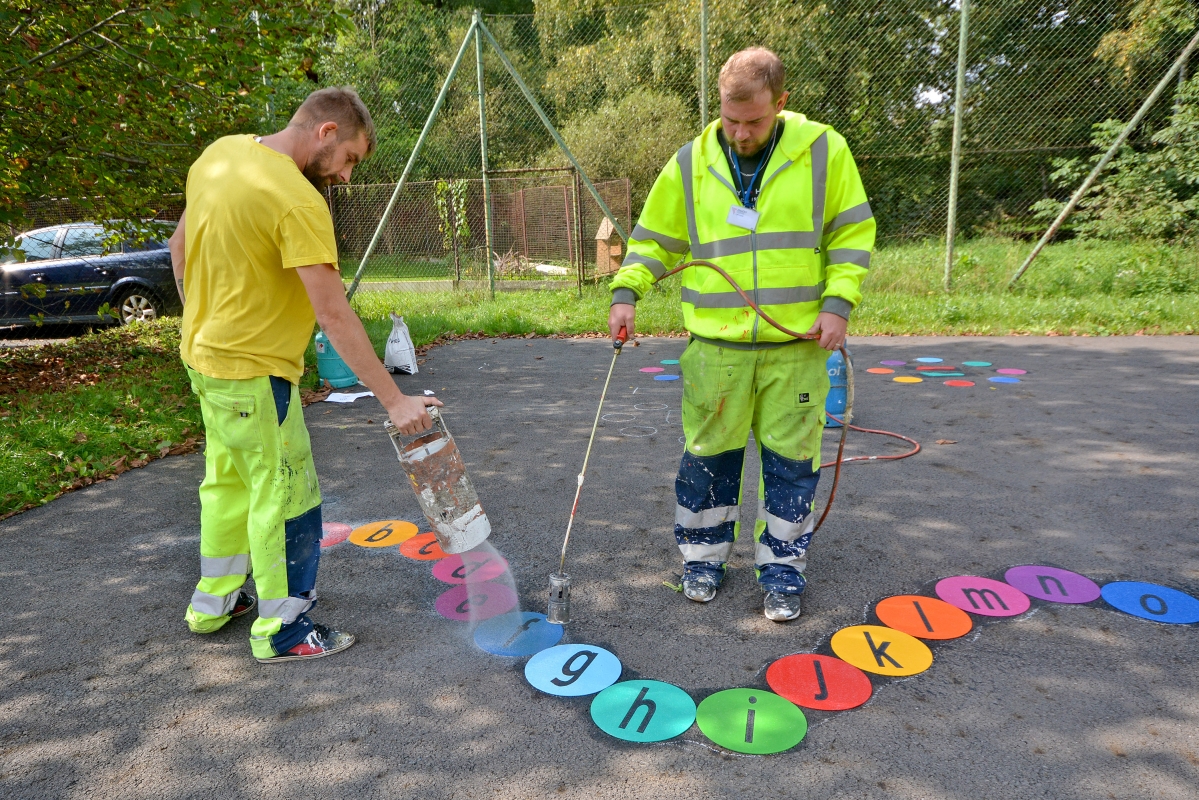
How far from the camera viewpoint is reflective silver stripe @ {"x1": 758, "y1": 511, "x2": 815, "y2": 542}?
116 inches

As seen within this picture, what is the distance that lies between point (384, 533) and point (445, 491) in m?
0.84

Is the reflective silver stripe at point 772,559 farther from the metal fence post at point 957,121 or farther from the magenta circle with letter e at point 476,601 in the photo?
the metal fence post at point 957,121

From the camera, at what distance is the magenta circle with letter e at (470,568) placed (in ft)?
11.0

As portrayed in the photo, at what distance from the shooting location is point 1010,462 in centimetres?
454

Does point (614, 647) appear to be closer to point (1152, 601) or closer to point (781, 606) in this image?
point (781, 606)

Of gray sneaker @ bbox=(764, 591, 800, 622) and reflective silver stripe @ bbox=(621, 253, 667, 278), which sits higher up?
A: reflective silver stripe @ bbox=(621, 253, 667, 278)

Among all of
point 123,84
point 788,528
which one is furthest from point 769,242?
point 123,84

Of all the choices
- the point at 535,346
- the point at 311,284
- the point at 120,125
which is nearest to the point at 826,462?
the point at 311,284

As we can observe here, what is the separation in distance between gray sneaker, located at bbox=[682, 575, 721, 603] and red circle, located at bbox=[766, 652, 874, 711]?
1.49 ft

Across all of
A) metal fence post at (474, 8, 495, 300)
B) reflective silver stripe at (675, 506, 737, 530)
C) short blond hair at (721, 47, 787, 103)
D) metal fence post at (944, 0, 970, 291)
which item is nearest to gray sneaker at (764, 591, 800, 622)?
reflective silver stripe at (675, 506, 737, 530)

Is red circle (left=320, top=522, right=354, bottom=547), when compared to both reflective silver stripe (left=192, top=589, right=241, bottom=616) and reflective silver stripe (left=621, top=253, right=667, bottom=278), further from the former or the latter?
reflective silver stripe (left=621, top=253, right=667, bottom=278)

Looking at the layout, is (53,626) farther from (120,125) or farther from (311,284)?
(120,125)

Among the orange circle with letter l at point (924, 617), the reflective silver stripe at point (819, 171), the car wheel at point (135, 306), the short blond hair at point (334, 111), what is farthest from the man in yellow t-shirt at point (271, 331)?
the car wheel at point (135, 306)

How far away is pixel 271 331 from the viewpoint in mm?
2473
